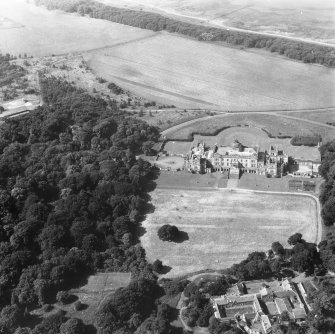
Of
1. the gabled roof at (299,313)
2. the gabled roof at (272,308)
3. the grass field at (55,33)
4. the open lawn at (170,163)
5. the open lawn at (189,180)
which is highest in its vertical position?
the grass field at (55,33)

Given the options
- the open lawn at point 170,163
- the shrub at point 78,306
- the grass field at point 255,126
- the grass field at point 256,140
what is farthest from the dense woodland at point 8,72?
the shrub at point 78,306

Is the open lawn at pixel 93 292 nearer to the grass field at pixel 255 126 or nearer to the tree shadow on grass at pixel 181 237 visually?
the tree shadow on grass at pixel 181 237

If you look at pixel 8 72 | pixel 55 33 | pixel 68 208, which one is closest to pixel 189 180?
pixel 68 208

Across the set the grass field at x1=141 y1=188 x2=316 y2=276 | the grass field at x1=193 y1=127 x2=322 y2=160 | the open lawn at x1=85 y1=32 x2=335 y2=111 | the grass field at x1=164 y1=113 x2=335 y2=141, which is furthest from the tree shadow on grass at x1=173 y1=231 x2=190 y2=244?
the open lawn at x1=85 y1=32 x2=335 y2=111

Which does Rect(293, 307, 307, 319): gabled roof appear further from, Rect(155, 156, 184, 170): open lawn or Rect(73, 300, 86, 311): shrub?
Rect(155, 156, 184, 170): open lawn

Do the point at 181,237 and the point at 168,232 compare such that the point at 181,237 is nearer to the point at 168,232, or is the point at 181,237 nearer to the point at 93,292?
the point at 168,232

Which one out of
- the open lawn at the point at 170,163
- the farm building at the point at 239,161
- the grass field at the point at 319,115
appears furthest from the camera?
the grass field at the point at 319,115
